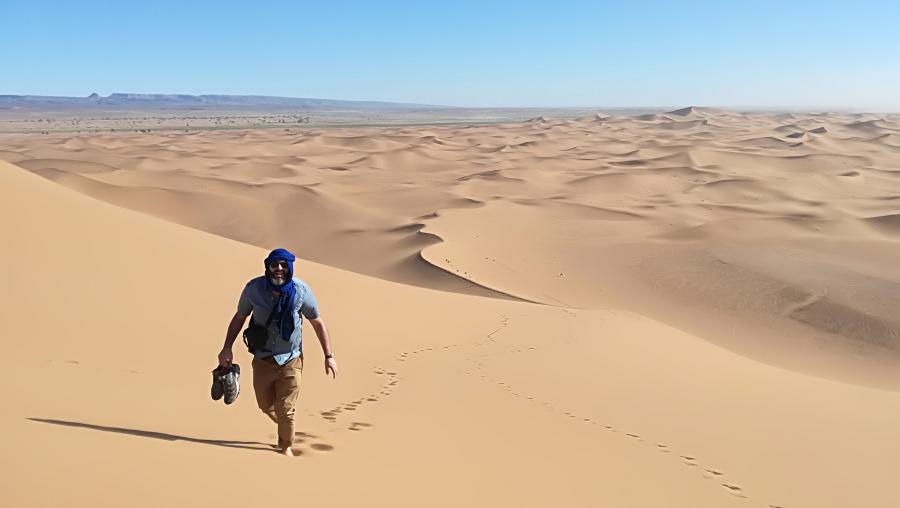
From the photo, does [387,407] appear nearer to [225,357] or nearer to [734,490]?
[225,357]

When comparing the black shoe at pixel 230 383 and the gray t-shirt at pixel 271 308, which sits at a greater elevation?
the gray t-shirt at pixel 271 308

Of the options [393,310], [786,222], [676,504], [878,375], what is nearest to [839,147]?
[786,222]

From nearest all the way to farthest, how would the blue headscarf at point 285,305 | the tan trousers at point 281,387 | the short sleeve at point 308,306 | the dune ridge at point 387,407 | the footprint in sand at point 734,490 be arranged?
the dune ridge at point 387,407
the blue headscarf at point 285,305
the short sleeve at point 308,306
the tan trousers at point 281,387
the footprint in sand at point 734,490

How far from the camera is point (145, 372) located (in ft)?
17.5

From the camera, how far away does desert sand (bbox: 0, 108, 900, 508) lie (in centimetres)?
370

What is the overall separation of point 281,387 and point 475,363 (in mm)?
3784

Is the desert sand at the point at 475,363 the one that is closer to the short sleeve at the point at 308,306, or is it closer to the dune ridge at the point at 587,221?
the dune ridge at the point at 587,221

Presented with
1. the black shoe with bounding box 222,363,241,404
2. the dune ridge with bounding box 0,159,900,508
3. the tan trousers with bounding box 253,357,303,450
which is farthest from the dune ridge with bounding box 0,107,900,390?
the black shoe with bounding box 222,363,241,404

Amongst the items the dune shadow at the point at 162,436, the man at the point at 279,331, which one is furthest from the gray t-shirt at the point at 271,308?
the dune shadow at the point at 162,436

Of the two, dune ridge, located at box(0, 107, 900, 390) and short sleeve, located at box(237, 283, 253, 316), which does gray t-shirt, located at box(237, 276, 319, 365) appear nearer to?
short sleeve, located at box(237, 283, 253, 316)

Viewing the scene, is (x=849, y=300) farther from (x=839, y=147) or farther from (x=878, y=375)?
(x=839, y=147)

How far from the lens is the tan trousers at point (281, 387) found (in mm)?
3848

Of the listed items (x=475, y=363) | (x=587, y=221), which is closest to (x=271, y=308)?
(x=475, y=363)

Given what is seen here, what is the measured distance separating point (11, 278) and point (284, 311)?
4119 millimetres
